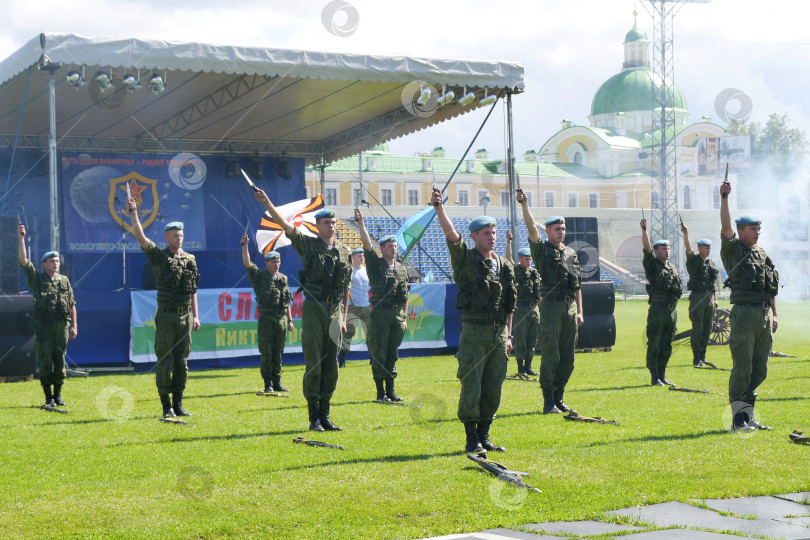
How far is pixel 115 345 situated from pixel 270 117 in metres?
8.11

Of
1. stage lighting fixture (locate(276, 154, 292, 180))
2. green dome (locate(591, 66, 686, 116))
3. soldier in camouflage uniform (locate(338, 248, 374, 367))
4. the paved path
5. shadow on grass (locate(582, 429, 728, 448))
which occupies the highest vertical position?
green dome (locate(591, 66, 686, 116))

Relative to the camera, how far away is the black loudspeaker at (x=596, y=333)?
1941 cm

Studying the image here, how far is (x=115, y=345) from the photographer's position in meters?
17.1

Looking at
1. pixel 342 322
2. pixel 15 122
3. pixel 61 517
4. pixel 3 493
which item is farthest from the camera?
pixel 15 122

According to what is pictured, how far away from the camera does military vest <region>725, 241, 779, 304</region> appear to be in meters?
8.95

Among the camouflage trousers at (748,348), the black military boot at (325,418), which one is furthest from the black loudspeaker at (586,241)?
the black military boot at (325,418)

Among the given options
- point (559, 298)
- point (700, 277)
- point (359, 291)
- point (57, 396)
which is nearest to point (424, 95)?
point (359, 291)

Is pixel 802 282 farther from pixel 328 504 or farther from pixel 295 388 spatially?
pixel 328 504

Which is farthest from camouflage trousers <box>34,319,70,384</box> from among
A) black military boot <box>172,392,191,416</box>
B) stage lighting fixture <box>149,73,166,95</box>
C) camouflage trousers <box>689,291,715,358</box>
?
camouflage trousers <box>689,291,715,358</box>

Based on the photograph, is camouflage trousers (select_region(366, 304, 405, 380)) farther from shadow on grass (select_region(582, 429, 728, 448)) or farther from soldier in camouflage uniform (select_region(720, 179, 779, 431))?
soldier in camouflage uniform (select_region(720, 179, 779, 431))

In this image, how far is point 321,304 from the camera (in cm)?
909

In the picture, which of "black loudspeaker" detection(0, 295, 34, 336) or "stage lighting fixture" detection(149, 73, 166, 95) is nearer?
Answer: "black loudspeaker" detection(0, 295, 34, 336)

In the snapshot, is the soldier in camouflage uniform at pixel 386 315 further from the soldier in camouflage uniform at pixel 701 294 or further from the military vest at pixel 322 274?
the soldier in camouflage uniform at pixel 701 294

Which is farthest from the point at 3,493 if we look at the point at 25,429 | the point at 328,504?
the point at 25,429
